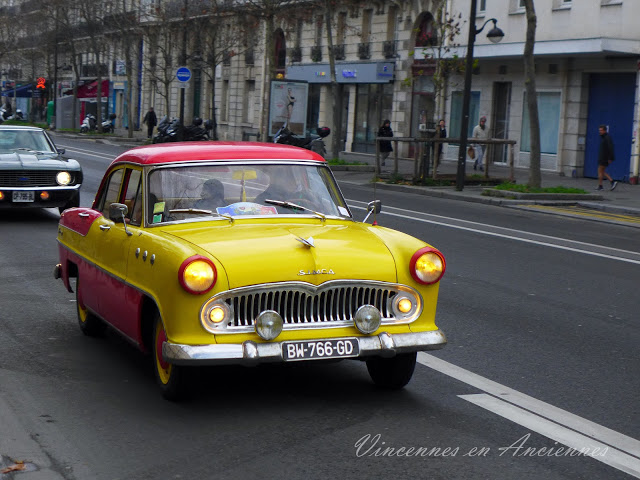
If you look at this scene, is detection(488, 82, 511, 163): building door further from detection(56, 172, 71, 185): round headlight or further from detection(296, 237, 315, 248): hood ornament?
detection(296, 237, 315, 248): hood ornament

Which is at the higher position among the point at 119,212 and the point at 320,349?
the point at 119,212

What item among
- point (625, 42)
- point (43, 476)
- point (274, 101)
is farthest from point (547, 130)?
point (43, 476)

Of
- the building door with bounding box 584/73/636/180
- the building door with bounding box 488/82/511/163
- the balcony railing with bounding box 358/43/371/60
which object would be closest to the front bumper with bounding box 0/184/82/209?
the building door with bounding box 584/73/636/180

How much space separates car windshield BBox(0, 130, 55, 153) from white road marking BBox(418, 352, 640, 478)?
1247 centimetres

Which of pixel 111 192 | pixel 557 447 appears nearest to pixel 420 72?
pixel 111 192

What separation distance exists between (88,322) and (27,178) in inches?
360

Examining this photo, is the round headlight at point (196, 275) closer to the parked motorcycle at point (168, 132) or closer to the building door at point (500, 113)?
the building door at point (500, 113)

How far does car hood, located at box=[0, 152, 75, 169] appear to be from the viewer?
16.6 meters

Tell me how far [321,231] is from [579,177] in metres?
29.6

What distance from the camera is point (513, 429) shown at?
5.69 m

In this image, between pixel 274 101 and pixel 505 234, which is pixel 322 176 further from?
pixel 274 101

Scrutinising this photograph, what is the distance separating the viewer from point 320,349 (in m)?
5.84

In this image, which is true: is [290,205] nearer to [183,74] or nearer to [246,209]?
[246,209]

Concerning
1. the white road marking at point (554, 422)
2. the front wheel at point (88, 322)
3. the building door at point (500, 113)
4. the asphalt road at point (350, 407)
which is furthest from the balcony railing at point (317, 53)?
the white road marking at point (554, 422)
